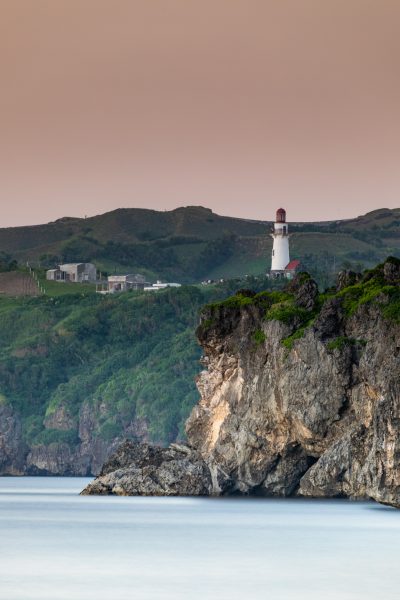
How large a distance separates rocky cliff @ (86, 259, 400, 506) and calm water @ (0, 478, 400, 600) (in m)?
2.60

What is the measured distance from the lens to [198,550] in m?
77.8

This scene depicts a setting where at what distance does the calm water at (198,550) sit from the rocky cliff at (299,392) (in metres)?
2.60

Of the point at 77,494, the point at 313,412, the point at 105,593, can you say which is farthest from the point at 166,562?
the point at 77,494

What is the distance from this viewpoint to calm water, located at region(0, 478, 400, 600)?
206 ft

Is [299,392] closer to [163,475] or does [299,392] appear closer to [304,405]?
[304,405]

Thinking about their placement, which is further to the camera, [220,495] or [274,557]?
[220,495]

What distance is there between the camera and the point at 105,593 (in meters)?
61.2

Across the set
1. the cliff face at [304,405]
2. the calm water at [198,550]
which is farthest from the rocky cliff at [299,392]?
the calm water at [198,550]

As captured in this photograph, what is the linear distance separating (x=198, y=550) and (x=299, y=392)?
32.5 m

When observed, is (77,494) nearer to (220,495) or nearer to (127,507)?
(220,495)

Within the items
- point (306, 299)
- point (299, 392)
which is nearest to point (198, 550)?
point (299, 392)

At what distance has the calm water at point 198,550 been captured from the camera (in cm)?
6281

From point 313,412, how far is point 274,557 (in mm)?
33782

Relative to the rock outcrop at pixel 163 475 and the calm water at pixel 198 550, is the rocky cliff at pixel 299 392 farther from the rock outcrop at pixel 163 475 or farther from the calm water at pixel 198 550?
the calm water at pixel 198 550
